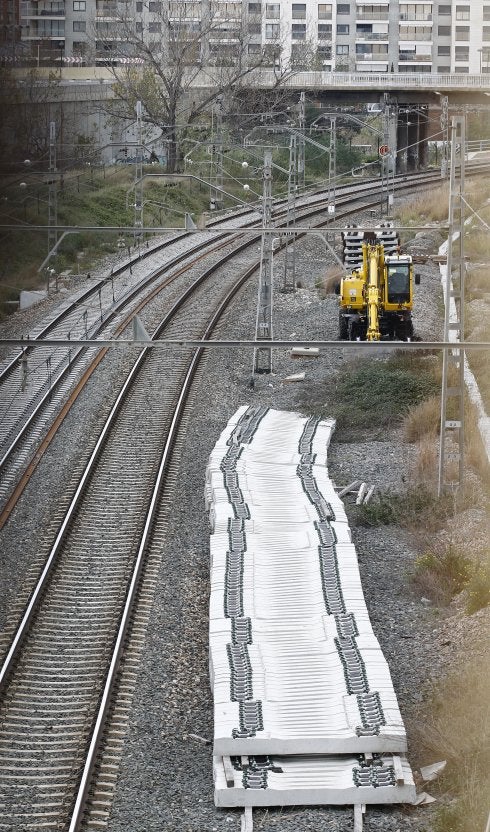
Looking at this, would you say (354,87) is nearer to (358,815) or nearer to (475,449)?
(475,449)

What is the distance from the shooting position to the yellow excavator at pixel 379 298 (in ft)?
59.4

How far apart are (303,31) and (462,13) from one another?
5459mm

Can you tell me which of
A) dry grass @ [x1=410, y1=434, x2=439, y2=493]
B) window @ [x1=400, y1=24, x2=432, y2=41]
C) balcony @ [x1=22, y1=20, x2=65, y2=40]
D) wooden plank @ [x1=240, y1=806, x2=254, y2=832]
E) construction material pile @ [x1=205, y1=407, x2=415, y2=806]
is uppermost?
window @ [x1=400, y1=24, x2=432, y2=41]

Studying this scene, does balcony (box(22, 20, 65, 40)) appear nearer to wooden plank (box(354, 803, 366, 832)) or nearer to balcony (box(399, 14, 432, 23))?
wooden plank (box(354, 803, 366, 832))

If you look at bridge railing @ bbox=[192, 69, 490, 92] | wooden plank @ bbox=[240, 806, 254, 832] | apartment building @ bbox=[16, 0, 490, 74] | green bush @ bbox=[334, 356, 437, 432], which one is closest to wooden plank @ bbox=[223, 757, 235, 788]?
wooden plank @ bbox=[240, 806, 254, 832]

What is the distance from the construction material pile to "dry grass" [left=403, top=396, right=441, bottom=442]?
1.93m

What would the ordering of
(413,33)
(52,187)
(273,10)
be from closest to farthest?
(413,33) < (273,10) < (52,187)

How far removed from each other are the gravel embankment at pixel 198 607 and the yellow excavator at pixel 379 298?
59 centimetres

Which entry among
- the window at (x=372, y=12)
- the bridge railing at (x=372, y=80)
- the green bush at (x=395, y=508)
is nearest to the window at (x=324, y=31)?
the window at (x=372, y=12)

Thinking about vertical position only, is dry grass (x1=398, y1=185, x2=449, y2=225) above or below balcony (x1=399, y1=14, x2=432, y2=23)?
below

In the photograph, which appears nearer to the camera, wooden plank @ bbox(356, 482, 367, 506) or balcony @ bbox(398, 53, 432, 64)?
wooden plank @ bbox(356, 482, 367, 506)

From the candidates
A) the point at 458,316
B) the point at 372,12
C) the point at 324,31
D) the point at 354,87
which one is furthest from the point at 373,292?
the point at 458,316

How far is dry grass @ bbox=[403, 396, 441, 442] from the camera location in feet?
47.4

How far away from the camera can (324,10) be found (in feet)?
49.0
